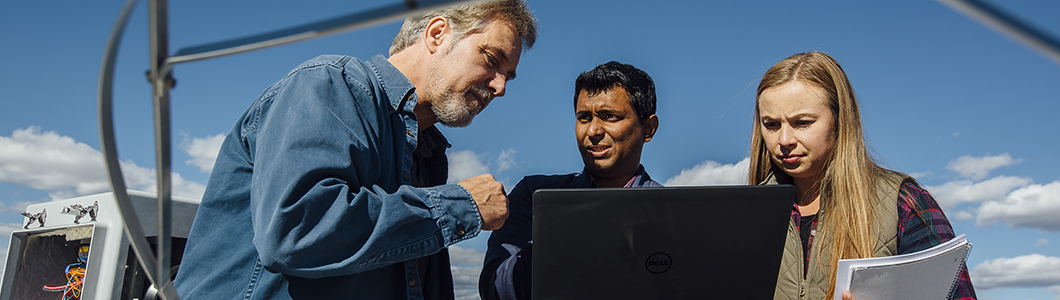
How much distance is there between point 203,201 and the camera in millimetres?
1365

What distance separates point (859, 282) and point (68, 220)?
2837 mm

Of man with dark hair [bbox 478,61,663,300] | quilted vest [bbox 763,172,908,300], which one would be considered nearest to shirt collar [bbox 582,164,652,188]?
man with dark hair [bbox 478,61,663,300]

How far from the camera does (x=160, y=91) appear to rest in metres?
0.59

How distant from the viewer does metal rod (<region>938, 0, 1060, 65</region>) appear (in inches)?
14.3

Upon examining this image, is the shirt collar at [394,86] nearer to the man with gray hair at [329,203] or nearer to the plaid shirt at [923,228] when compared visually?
the man with gray hair at [329,203]

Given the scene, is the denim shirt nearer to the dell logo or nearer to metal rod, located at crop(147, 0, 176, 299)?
the dell logo

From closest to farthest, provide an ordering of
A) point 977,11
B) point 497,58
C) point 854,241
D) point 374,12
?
point 977,11, point 374,12, point 854,241, point 497,58

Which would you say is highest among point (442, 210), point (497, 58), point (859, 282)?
point (497, 58)

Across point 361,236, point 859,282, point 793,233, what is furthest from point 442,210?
point 793,233

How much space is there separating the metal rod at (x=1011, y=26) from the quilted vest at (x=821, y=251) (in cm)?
127

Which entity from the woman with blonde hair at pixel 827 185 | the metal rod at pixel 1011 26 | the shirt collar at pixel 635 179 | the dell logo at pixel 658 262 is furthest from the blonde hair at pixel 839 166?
the metal rod at pixel 1011 26

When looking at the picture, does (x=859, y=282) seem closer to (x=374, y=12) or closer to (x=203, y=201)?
(x=374, y=12)

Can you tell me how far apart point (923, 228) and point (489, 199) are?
1141 millimetres

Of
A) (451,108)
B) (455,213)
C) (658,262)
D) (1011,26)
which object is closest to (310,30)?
(1011,26)
